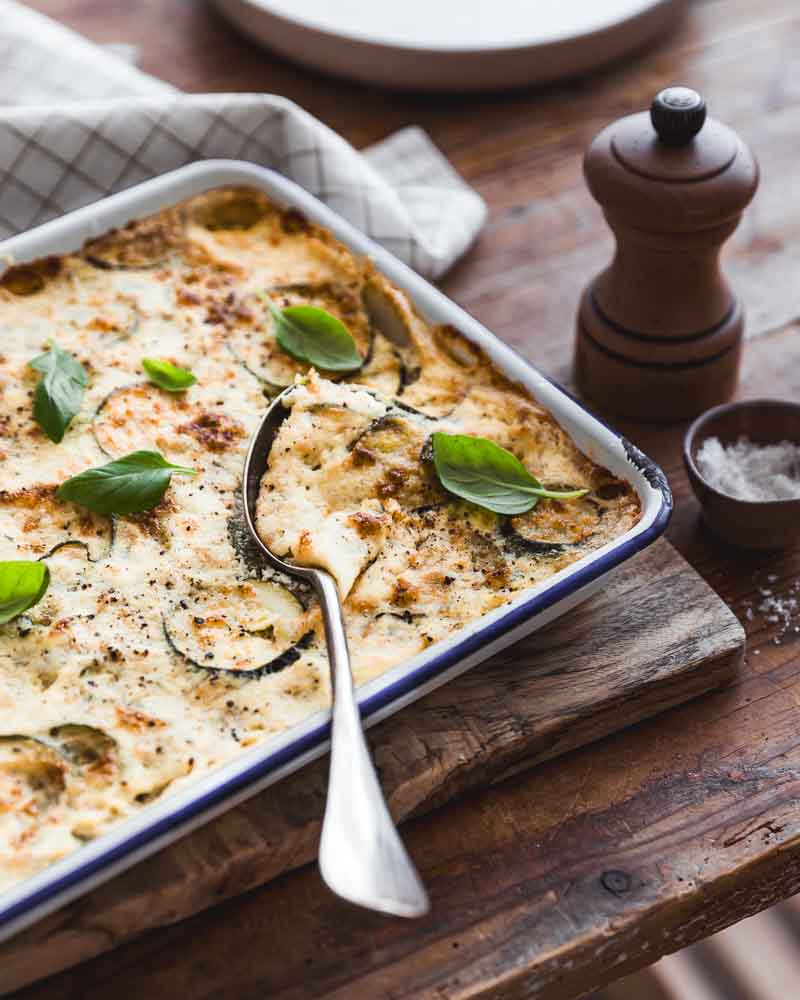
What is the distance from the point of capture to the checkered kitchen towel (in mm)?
2680

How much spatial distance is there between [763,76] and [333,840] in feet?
8.67

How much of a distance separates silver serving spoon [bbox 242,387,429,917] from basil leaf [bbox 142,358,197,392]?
0.54 meters

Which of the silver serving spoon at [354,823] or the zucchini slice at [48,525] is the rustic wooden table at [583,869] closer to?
the silver serving spoon at [354,823]

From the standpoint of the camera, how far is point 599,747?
1.93 metres

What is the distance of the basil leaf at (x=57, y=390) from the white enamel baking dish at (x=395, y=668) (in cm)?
30

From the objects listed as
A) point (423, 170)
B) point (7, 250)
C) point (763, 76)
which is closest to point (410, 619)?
point (7, 250)

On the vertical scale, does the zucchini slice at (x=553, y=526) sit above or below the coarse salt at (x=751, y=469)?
above

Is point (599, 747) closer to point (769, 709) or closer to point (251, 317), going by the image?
point (769, 709)

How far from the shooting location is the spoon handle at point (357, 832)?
1407 millimetres

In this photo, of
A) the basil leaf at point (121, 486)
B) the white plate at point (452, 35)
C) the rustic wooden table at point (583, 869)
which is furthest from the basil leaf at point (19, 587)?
the white plate at point (452, 35)

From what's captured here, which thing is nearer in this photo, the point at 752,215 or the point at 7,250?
the point at 7,250

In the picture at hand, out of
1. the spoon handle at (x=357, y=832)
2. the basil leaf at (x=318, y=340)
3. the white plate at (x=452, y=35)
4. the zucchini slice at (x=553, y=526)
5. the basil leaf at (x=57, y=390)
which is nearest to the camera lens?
the spoon handle at (x=357, y=832)

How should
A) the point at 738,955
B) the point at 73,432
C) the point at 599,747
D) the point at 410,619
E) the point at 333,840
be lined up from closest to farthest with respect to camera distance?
the point at 333,840 → the point at 410,619 → the point at 599,747 → the point at 73,432 → the point at 738,955

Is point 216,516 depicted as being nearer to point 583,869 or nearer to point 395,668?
point 395,668
